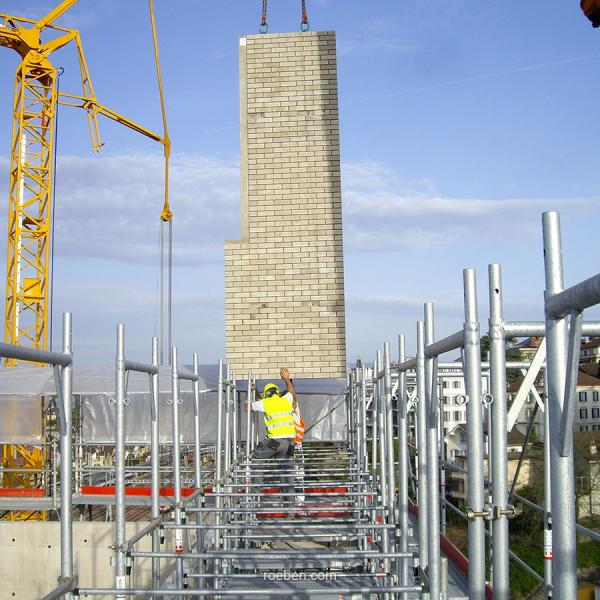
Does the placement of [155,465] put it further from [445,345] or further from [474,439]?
[474,439]

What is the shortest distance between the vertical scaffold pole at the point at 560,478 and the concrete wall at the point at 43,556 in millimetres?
11079

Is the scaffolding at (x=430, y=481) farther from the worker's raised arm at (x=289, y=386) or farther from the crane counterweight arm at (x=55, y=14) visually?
the crane counterweight arm at (x=55, y=14)

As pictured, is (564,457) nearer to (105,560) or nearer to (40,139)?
(105,560)

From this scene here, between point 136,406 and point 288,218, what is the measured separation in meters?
4.14

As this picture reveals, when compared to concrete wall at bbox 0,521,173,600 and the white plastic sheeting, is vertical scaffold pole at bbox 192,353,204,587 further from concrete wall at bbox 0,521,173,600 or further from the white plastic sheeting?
the white plastic sheeting

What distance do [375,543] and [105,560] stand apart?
6.07 metres

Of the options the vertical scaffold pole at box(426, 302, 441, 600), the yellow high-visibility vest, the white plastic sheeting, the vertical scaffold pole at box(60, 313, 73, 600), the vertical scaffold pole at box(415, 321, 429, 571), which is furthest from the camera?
the white plastic sheeting

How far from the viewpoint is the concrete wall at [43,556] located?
12492mm

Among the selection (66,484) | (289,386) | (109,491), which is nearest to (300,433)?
(289,386)

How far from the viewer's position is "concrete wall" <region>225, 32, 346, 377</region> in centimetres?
1234

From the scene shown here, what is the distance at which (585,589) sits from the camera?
8.51ft

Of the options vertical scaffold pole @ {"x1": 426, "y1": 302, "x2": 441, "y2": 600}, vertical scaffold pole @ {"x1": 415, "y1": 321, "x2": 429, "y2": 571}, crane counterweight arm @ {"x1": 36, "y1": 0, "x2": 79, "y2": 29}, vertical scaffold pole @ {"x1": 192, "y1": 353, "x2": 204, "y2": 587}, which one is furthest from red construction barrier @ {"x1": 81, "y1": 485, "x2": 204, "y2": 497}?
crane counterweight arm @ {"x1": 36, "y1": 0, "x2": 79, "y2": 29}

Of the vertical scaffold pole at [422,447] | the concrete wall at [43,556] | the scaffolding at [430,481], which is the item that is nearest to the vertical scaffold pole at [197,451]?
the scaffolding at [430,481]

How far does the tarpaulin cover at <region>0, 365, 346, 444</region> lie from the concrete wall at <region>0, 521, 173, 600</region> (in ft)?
4.87
